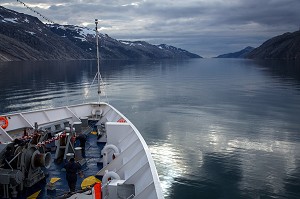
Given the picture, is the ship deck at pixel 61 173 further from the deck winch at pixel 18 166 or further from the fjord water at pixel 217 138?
the fjord water at pixel 217 138

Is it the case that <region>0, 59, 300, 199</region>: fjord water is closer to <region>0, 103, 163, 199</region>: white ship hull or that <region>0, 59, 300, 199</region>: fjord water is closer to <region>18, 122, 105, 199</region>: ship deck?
<region>0, 103, 163, 199</region>: white ship hull

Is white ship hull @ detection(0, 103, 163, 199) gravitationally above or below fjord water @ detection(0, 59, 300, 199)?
above

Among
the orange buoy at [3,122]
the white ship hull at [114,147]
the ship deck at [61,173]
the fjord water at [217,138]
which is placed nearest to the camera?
the white ship hull at [114,147]

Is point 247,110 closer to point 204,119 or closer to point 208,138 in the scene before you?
point 204,119

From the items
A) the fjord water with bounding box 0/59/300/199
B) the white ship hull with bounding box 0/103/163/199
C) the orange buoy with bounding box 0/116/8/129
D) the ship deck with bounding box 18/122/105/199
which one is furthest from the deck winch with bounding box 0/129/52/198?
the fjord water with bounding box 0/59/300/199

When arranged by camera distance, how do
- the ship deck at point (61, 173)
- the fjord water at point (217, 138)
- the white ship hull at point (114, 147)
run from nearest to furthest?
the white ship hull at point (114, 147), the ship deck at point (61, 173), the fjord water at point (217, 138)

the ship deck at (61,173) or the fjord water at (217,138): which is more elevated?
the ship deck at (61,173)

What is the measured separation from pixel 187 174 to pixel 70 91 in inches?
2079

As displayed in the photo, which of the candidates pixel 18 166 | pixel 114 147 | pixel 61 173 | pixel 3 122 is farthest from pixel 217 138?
pixel 18 166

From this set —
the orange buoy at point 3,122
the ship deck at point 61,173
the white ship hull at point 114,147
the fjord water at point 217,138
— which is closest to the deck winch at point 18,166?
the ship deck at point 61,173

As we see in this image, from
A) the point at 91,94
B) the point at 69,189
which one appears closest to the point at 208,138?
the point at 69,189

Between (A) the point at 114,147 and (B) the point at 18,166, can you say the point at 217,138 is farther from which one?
(B) the point at 18,166

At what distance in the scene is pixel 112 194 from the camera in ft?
35.4

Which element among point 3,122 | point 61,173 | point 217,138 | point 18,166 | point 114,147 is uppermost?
point 3,122
